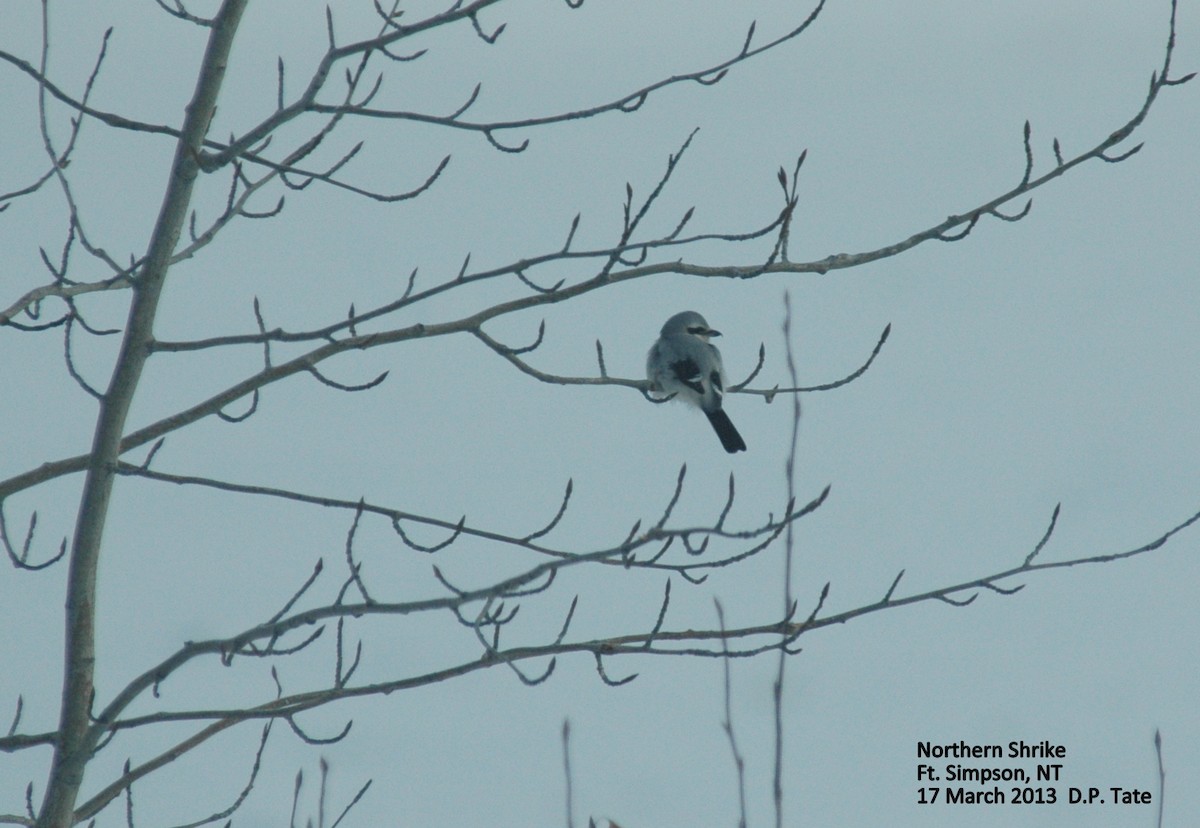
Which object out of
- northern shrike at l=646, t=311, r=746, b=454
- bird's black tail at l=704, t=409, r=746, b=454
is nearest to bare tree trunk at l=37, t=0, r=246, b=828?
northern shrike at l=646, t=311, r=746, b=454

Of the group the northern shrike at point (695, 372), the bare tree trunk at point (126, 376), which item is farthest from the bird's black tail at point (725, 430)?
the bare tree trunk at point (126, 376)

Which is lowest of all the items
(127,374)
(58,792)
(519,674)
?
(58,792)

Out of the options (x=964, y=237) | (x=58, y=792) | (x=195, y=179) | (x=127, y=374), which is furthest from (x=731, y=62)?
(x=58, y=792)

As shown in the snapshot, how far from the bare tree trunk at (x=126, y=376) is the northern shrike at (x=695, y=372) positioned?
4357mm

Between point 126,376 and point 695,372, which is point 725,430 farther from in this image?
point 126,376

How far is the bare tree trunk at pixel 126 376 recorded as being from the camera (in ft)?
13.8

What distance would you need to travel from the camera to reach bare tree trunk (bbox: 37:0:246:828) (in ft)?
13.8

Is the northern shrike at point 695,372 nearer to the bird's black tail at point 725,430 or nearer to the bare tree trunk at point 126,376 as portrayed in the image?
the bird's black tail at point 725,430

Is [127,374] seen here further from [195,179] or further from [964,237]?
[964,237]

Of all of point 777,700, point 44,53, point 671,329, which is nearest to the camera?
point 777,700

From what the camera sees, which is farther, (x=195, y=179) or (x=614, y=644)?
(x=195, y=179)

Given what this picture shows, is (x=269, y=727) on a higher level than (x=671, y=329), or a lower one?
lower

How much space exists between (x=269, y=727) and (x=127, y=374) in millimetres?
1139

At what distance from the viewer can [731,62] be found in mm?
4156
